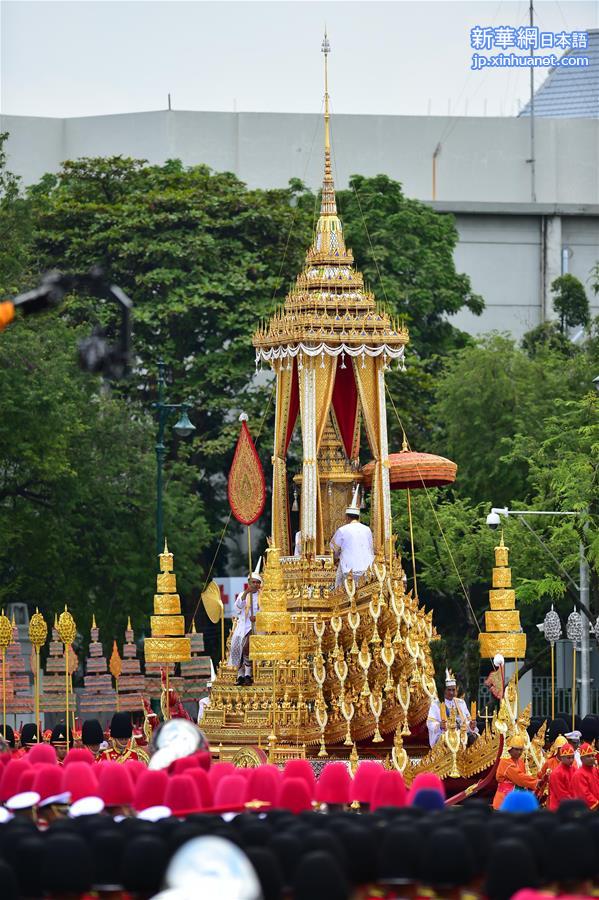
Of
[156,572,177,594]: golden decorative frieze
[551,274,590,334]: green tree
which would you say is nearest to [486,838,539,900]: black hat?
[156,572,177,594]: golden decorative frieze

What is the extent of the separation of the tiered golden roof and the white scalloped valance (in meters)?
0.03

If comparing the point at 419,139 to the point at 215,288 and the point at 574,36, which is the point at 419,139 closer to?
the point at 574,36

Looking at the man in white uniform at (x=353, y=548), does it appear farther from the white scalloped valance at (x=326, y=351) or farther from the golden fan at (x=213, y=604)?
the white scalloped valance at (x=326, y=351)

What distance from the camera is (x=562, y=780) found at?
80.0 ft

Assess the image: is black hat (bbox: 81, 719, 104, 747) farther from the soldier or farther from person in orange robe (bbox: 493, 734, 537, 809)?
person in orange robe (bbox: 493, 734, 537, 809)

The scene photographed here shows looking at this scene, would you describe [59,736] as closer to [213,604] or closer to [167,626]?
[167,626]

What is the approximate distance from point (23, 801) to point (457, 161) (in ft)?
153

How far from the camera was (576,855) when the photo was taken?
1427cm

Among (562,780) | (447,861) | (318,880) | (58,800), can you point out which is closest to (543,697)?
(562,780)

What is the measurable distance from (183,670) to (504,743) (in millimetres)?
10408

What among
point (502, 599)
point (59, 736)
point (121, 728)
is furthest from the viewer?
A: point (59, 736)

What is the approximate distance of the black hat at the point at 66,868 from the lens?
1414 centimetres

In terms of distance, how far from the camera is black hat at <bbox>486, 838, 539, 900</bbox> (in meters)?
13.9

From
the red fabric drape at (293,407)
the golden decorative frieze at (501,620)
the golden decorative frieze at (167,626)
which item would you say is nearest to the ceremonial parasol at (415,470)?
the red fabric drape at (293,407)
